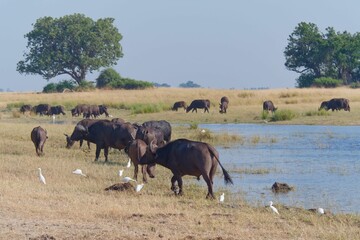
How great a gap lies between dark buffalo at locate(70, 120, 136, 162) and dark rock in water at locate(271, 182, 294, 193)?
15.1 ft

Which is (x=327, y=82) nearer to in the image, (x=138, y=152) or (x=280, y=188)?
(x=280, y=188)

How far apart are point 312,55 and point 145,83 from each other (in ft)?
49.0

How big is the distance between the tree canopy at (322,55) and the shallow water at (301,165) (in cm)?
3818

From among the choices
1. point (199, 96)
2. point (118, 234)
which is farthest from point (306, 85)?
point (118, 234)

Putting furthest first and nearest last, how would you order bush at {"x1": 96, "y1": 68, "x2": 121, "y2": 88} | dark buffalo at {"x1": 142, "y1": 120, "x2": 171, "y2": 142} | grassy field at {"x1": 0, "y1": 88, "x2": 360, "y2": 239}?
bush at {"x1": 96, "y1": 68, "x2": 121, "y2": 88}
dark buffalo at {"x1": 142, "y1": 120, "x2": 171, "y2": 142}
grassy field at {"x1": 0, "y1": 88, "x2": 360, "y2": 239}

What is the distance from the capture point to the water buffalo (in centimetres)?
1349

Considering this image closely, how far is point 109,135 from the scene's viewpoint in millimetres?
19297

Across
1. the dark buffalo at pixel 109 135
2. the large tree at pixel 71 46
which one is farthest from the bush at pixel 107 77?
the dark buffalo at pixel 109 135

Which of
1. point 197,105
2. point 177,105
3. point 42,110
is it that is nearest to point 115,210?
point 197,105

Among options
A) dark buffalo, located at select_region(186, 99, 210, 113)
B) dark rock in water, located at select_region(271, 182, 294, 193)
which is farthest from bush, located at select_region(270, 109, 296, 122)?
dark rock in water, located at select_region(271, 182, 294, 193)

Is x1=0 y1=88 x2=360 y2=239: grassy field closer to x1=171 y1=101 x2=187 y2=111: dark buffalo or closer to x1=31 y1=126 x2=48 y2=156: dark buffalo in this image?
x1=31 y1=126 x2=48 y2=156: dark buffalo


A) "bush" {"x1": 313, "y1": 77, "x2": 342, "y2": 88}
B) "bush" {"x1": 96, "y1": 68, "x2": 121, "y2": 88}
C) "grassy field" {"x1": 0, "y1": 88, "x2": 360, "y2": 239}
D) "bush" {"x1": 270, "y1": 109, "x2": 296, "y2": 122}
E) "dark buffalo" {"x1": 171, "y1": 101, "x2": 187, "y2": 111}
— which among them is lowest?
"grassy field" {"x1": 0, "y1": 88, "x2": 360, "y2": 239}

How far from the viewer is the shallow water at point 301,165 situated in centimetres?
1434

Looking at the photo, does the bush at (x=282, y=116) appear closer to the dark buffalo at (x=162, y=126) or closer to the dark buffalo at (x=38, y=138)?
the dark buffalo at (x=162, y=126)
